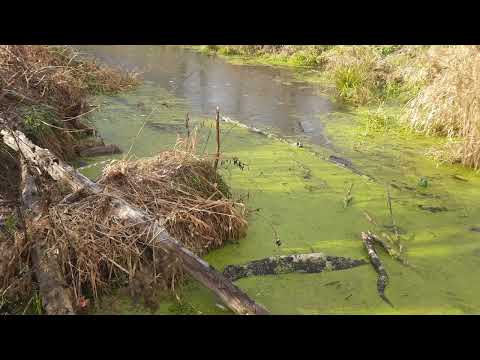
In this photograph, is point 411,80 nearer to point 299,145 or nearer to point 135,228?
point 299,145

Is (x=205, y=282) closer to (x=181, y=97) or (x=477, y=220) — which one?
(x=477, y=220)

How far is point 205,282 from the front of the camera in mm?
2729

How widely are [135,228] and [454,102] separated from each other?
4.66 meters

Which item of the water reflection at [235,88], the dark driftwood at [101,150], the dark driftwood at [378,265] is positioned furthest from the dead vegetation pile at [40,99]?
the dark driftwood at [378,265]

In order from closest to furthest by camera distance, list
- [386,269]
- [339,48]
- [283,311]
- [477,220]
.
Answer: [283,311], [386,269], [477,220], [339,48]

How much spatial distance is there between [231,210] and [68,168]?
1387 mm

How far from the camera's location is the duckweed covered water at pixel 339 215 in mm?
3047

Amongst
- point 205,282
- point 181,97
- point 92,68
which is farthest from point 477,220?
point 92,68

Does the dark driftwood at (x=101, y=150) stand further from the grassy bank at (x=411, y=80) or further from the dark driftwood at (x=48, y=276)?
the grassy bank at (x=411, y=80)

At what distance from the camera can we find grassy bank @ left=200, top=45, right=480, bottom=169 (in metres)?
5.42

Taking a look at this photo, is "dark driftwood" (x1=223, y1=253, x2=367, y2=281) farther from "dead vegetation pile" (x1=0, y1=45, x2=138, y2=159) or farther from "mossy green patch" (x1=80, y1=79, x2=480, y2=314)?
"dead vegetation pile" (x1=0, y1=45, x2=138, y2=159)

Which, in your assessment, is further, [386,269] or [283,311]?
[386,269]

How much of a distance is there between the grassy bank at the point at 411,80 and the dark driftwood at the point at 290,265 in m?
2.89

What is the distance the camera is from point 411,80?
793cm
